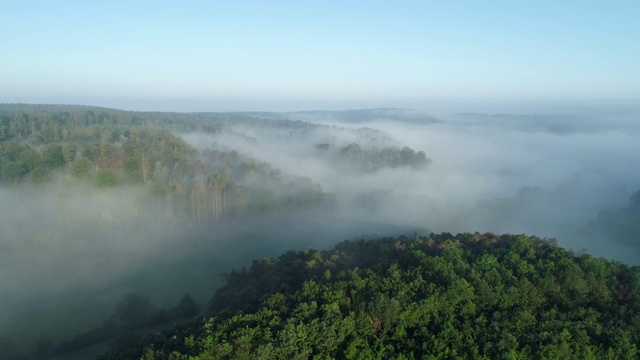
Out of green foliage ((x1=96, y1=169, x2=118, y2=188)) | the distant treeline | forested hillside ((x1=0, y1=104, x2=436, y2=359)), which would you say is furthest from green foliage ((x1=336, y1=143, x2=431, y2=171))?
green foliage ((x1=96, y1=169, x2=118, y2=188))

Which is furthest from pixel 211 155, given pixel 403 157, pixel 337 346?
pixel 337 346

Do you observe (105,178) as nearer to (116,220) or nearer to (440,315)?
(116,220)

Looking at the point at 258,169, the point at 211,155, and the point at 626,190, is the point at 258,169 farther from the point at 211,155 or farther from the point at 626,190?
the point at 626,190

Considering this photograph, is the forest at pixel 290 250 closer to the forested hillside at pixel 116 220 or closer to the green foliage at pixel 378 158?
the forested hillside at pixel 116 220

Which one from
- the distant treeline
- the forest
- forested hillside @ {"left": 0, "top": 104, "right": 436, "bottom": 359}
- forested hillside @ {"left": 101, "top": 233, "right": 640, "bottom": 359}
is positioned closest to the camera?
forested hillside @ {"left": 101, "top": 233, "right": 640, "bottom": 359}

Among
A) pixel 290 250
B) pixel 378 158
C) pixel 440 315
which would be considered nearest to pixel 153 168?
pixel 290 250

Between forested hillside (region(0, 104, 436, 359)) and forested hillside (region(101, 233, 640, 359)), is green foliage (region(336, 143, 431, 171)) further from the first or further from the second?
forested hillside (region(101, 233, 640, 359))
